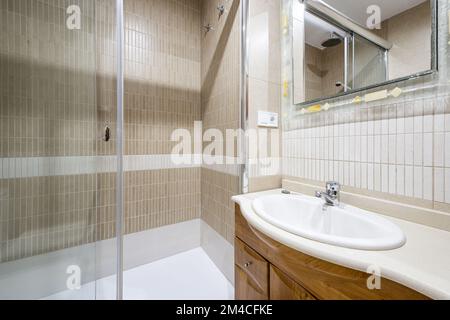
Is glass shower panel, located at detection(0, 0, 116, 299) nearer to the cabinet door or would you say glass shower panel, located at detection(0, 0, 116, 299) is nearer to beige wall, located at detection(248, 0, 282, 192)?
beige wall, located at detection(248, 0, 282, 192)

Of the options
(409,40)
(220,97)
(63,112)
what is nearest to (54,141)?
(63,112)

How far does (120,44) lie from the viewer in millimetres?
924

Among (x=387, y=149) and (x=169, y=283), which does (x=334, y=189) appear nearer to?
(x=387, y=149)

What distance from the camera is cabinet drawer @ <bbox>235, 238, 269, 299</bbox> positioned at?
635 mm

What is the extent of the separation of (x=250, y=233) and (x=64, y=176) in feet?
3.63

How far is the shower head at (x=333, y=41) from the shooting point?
0.87m

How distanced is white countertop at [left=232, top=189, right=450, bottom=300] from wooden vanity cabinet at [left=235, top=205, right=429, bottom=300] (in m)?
0.03

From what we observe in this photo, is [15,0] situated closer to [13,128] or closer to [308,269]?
[13,128]

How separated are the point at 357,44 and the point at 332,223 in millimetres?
767

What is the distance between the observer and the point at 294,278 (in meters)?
0.50

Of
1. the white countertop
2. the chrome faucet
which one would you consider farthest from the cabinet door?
the chrome faucet

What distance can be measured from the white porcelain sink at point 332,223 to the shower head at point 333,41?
757 millimetres

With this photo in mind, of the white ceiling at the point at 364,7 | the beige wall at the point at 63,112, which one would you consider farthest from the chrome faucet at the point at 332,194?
the beige wall at the point at 63,112
